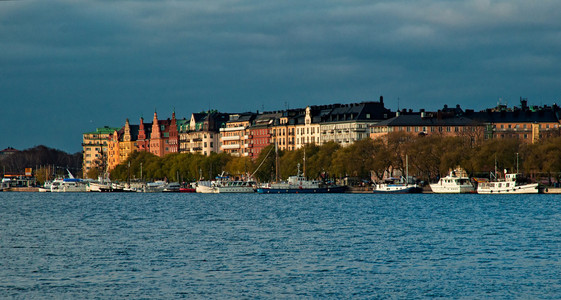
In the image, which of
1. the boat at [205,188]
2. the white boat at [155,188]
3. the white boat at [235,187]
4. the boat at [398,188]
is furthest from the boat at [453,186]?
the white boat at [155,188]

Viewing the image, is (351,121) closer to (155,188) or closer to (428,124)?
(428,124)

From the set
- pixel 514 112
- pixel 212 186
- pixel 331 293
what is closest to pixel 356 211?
pixel 331 293

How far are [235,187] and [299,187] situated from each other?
17.8m

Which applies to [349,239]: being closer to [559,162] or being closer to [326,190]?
[559,162]

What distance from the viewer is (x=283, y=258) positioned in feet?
150

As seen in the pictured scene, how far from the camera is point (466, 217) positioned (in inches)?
3024

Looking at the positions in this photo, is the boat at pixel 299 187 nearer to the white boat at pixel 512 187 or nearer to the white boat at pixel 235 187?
the white boat at pixel 235 187

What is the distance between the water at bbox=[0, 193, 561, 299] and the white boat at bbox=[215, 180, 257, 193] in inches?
3471

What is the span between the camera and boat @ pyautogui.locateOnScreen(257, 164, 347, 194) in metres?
149

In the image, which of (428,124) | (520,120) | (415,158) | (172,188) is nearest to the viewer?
(415,158)

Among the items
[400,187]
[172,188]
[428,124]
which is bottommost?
[400,187]

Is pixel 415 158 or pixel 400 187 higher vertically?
pixel 415 158

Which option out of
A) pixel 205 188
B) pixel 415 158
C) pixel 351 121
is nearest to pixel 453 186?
pixel 415 158

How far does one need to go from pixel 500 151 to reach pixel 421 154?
1170cm
